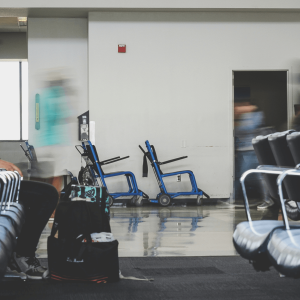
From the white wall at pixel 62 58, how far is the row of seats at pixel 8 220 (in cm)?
505

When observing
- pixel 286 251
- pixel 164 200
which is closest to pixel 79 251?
pixel 286 251

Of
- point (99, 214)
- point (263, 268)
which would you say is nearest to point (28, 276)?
point (99, 214)

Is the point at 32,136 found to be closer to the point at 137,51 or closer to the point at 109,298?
the point at 137,51

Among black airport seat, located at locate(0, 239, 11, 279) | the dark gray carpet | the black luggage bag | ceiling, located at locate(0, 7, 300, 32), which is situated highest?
ceiling, located at locate(0, 7, 300, 32)

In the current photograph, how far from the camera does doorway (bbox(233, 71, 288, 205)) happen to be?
7.21 metres

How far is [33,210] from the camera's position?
93.7 inches

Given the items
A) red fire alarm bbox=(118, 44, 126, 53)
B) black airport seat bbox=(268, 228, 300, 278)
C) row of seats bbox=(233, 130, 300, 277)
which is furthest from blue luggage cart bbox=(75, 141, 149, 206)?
black airport seat bbox=(268, 228, 300, 278)

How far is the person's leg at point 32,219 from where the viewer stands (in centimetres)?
237

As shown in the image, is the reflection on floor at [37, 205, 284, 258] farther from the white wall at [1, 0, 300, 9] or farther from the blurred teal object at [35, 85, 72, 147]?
the white wall at [1, 0, 300, 9]

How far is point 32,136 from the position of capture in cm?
726

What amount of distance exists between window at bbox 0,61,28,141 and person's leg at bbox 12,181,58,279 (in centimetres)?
880

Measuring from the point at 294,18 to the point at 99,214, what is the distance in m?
5.99

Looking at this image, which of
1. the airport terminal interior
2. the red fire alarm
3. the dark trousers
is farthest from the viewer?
the red fire alarm

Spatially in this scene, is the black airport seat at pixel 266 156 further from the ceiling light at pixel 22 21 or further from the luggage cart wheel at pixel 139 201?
the ceiling light at pixel 22 21
